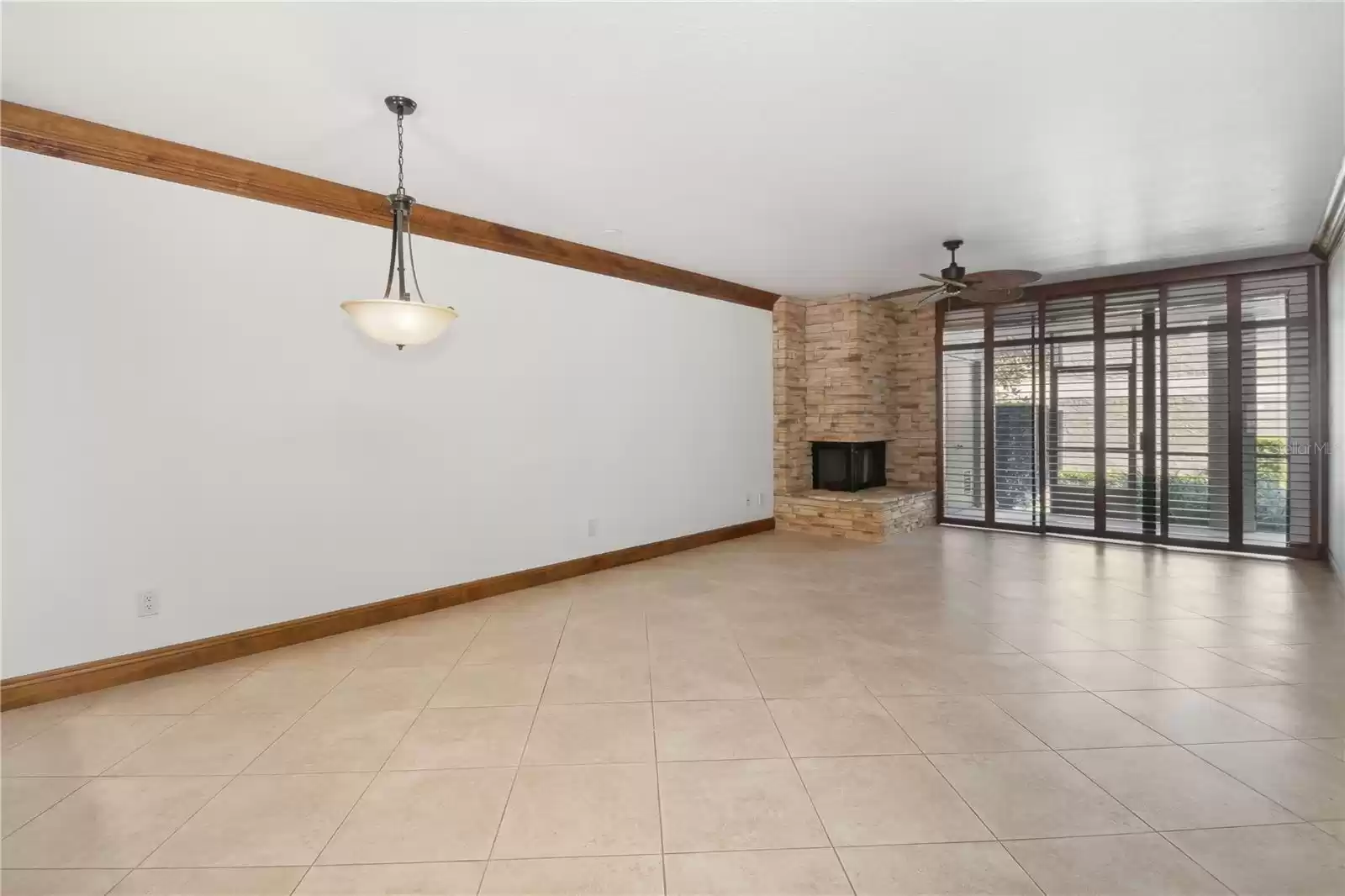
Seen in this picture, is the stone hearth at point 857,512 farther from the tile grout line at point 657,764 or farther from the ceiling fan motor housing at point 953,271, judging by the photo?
the tile grout line at point 657,764

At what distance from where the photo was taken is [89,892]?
1719 mm

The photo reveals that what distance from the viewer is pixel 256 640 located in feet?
11.4

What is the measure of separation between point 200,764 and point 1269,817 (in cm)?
365

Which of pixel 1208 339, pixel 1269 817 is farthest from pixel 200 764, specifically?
pixel 1208 339

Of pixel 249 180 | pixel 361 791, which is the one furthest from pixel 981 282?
pixel 361 791

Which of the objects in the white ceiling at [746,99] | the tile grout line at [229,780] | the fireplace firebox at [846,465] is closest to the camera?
the tile grout line at [229,780]

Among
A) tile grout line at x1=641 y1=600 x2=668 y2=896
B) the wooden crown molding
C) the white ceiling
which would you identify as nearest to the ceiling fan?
the white ceiling

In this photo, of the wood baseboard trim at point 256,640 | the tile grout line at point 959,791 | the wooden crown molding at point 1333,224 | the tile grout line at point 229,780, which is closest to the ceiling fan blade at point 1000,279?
the wooden crown molding at point 1333,224

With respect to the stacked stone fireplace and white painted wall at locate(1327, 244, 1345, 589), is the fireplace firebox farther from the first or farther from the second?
white painted wall at locate(1327, 244, 1345, 589)

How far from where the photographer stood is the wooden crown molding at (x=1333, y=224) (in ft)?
12.8

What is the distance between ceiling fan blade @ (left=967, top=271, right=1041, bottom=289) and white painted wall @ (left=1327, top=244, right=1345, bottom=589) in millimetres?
2112

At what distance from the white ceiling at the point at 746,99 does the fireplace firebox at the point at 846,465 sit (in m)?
3.29

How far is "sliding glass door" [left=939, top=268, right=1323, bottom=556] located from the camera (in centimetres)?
558

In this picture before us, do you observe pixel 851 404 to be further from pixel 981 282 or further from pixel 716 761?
pixel 716 761
